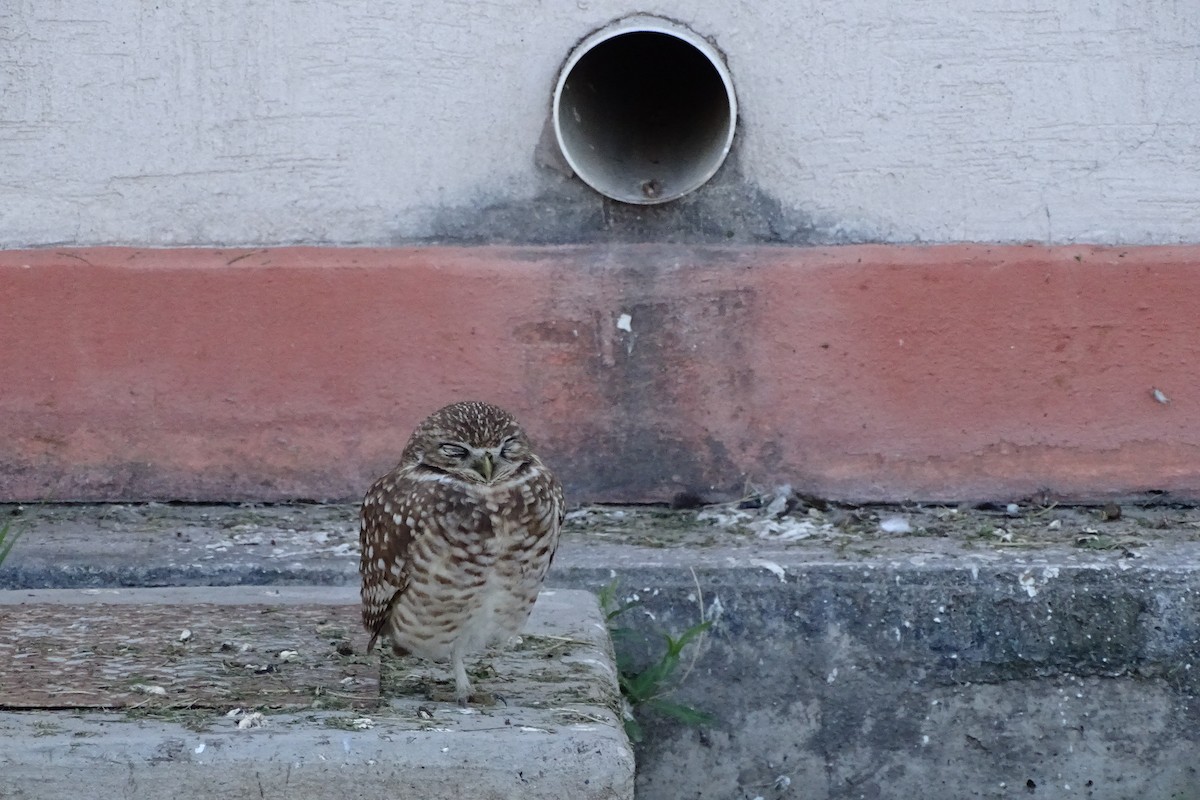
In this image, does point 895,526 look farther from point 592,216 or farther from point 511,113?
point 511,113

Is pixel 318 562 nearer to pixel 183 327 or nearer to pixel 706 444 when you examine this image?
pixel 183 327

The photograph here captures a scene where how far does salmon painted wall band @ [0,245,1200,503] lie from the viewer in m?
4.89

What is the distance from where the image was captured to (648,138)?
5.52 meters

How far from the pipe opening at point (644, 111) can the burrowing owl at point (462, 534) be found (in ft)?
5.51

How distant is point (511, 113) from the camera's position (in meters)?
4.91

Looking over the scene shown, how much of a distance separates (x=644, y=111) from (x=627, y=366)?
3.80 ft

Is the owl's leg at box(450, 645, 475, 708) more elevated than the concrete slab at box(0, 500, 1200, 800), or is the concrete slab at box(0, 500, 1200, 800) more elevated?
the owl's leg at box(450, 645, 475, 708)

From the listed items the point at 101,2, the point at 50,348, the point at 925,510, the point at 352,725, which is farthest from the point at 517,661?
the point at 101,2

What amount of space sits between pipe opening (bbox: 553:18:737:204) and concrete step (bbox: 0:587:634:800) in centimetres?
167

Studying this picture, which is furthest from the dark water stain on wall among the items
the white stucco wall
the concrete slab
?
the concrete slab

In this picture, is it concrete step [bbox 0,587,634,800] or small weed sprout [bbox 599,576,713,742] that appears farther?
small weed sprout [bbox 599,576,713,742]

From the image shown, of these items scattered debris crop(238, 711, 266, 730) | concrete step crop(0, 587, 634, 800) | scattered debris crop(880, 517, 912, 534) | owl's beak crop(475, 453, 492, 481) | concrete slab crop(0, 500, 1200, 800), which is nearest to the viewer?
concrete step crop(0, 587, 634, 800)

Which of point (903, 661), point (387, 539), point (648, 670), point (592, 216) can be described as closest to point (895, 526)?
point (903, 661)

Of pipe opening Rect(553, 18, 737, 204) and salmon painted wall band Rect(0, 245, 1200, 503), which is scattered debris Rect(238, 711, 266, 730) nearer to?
salmon painted wall band Rect(0, 245, 1200, 503)
